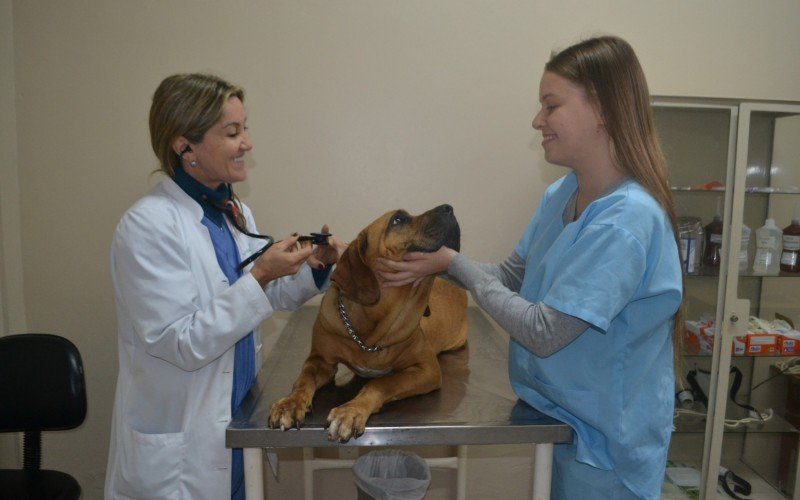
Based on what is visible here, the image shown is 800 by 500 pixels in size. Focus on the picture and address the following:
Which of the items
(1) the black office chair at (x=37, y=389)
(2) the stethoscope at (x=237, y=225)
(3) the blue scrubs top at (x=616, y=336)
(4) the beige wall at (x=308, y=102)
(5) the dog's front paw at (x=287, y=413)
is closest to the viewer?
(3) the blue scrubs top at (x=616, y=336)

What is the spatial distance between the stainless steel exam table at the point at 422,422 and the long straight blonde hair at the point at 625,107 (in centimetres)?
61

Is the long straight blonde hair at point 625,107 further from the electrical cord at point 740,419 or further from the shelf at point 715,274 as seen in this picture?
the electrical cord at point 740,419

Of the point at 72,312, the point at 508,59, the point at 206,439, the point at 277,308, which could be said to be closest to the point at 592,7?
the point at 508,59

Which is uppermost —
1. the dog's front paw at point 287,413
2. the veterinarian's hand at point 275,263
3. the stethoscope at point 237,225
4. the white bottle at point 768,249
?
the stethoscope at point 237,225

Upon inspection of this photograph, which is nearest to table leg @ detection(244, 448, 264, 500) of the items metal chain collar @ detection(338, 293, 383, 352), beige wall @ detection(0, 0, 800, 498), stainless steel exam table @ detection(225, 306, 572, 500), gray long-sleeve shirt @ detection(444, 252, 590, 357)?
stainless steel exam table @ detection(225, 306, 572, 500)

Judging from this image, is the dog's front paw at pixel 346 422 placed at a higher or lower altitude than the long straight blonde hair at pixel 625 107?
lower

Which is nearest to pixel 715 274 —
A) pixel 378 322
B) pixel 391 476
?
pixel 391 476

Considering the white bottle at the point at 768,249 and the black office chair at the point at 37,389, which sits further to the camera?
the white bottle at the point at 768,249

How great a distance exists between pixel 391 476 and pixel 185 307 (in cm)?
99

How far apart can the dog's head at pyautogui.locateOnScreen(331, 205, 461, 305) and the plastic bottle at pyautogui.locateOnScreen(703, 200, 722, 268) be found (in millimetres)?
1944

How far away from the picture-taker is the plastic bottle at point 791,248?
2.78 meters

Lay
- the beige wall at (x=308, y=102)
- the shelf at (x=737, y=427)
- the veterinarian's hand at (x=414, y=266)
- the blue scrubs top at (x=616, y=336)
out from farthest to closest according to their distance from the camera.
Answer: the shelf at (x=737, y=427), the beige wall at (x=308, y=102), the veterinarian's hand at (x=414, y=266), the blue scrubs top at (x=616, y=336)

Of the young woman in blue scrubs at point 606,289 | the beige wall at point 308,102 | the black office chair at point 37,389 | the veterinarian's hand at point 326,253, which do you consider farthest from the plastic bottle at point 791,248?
the black office chair at point 37,389

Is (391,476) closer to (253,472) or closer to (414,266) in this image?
(253,472)
